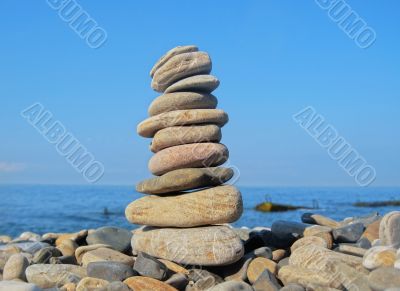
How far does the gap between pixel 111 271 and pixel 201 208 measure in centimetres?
164

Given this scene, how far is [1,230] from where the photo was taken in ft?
81.6

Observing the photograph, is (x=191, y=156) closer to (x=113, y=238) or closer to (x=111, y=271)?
(x=111, y=271)

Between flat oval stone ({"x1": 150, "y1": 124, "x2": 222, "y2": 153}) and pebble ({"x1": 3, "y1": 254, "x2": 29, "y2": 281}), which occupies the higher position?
flat oval stone ({"x1": 150, "y1": 124, "x2": 222, "y2": 153})

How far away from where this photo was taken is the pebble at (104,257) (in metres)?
8.14

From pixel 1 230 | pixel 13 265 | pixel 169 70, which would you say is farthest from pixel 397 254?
pixel 1 230

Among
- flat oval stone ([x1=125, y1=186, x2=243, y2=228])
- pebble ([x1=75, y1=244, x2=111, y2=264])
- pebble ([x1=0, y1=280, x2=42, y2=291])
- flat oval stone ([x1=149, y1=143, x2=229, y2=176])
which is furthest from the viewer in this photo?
pebble ([x1=75, y1=244, x2=111, y2=264])

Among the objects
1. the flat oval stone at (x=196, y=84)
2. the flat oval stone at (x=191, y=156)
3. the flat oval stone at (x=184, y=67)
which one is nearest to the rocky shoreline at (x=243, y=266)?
the flat oval stone at (x=191, y=156)

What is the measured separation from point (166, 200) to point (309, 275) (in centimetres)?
253

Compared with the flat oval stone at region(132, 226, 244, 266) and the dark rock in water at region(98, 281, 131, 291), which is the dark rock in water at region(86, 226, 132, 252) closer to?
the flat oval stone at region(132, 226, 244, 266)

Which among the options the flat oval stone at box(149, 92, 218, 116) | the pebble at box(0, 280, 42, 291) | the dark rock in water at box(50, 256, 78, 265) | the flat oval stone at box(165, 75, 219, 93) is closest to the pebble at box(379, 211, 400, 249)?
the flat oval stone at box(149, 92, 218, 116)

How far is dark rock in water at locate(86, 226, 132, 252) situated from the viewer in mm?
9422

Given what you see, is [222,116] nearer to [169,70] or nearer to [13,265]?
[169,70]

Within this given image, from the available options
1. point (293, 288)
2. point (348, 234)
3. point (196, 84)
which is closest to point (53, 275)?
point (293, 288)

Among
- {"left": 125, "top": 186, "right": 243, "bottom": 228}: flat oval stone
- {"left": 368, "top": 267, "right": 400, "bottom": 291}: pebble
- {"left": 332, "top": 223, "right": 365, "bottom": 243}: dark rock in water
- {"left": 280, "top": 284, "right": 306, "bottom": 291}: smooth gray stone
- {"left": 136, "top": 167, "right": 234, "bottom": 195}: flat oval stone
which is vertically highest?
{"left": 136, "top": 167, "right": 234, "bottom": 195}: flat oval stone
